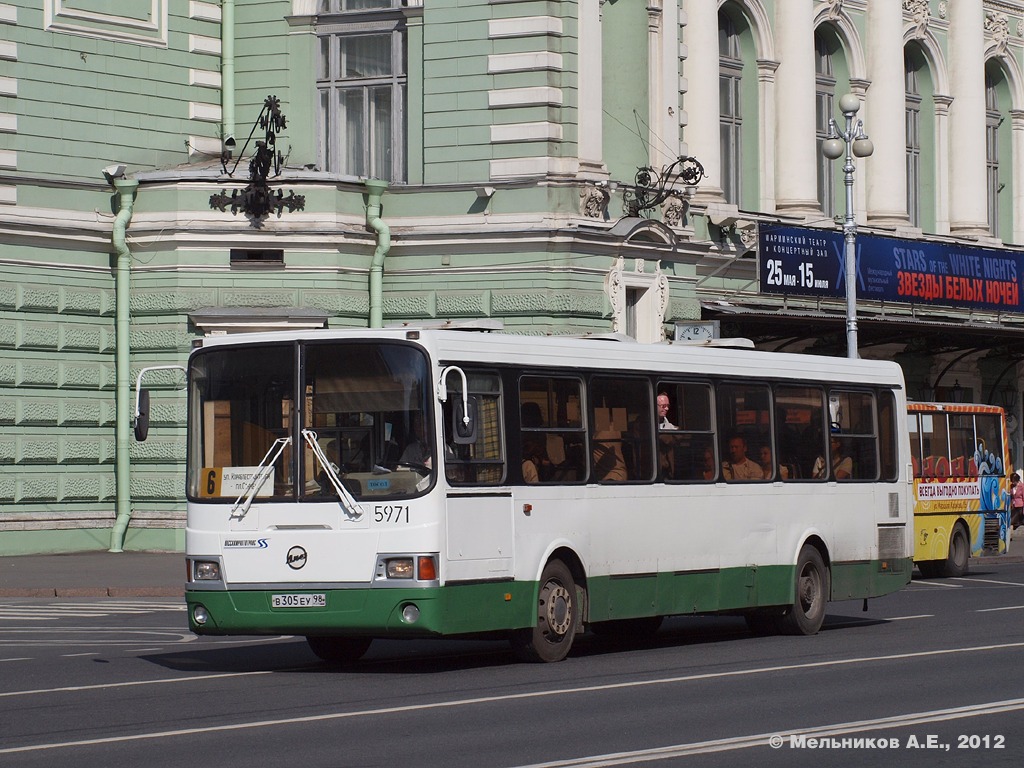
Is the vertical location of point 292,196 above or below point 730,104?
below

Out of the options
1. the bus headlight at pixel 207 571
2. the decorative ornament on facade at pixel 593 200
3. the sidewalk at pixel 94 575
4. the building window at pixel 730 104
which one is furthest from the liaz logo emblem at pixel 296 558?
the building window at pixel 730 104

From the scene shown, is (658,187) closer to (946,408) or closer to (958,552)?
(946,408)

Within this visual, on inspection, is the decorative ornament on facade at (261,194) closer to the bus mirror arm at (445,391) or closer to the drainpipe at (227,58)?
the drainpipe at (227,58)

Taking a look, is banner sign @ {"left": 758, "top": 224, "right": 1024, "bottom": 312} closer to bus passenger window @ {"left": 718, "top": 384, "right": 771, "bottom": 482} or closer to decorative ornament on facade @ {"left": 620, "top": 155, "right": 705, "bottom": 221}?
decorative ornament on facade @ {"left": 620, "top": 155, "right": 705, "bottom": 221}

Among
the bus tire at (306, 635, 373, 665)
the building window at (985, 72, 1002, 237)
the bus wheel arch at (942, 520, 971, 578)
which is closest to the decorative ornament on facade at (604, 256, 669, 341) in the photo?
the bus wheel arch at (942, 520, 971, 578)

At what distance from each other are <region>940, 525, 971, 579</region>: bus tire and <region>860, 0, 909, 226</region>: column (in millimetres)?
14071

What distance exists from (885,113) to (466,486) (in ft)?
103

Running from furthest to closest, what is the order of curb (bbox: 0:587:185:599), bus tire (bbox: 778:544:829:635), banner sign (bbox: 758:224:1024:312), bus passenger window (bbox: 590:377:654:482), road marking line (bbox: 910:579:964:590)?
1. banner sign (bbox: 758:224:1024:312)
2. road marking line (bbox: 910:579:964:590)
3. curb (bbox: 0:587:185:599)
4. bus tire (bbox: 778:544:829:635)
5. bus passenger window (bbox: 590:377:654:482)

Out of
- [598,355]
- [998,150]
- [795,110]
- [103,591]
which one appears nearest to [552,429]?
[598,355]

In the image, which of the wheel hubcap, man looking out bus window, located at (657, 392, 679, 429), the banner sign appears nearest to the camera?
the wheel hubcap

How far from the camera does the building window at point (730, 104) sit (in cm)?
4088

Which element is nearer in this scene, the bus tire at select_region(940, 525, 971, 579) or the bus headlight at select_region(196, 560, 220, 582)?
the bus headlight at select_region(196, 560, 220, 582)

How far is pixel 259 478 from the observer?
49.3 ft

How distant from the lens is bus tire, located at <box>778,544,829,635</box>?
1845 centimetres
